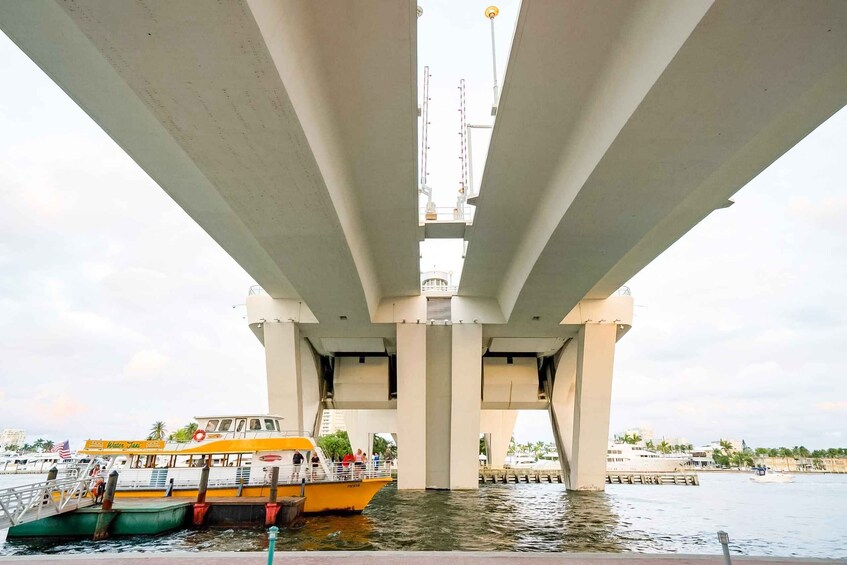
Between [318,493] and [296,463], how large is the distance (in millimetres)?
1413

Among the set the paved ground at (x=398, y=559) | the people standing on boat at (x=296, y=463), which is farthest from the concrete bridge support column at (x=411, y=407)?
the paved ground at (x=398, y=559)

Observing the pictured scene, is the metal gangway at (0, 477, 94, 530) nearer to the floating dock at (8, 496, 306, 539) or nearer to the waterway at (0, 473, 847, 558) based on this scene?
the floating dock at (8, 496, 306, 539)

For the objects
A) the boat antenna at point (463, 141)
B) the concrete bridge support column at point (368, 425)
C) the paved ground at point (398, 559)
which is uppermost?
the boat antenna at point (463, 141)

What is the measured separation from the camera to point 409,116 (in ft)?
40.0

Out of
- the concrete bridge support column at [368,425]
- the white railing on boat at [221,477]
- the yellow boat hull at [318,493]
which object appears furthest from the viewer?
the concrete bridge support column at [368,425]

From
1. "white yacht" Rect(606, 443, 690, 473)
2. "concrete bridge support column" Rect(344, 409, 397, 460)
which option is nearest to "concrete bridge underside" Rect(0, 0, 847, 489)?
"concrete bridge support column" Rect(344, 409, 397, 460)

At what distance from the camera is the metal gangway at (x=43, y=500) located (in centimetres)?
1097

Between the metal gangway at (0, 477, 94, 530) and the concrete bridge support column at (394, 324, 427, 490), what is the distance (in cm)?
1543

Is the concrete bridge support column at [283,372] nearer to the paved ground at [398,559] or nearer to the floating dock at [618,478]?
the paved ground at [398,559]

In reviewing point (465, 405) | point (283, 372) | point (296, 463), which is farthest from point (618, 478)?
point (296, 463)

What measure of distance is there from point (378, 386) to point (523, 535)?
82.1 ft

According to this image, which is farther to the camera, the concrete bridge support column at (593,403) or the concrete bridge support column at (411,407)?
the concrete bridge support column at (593,403)

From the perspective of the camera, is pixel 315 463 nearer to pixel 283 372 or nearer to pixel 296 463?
pixel 296 463

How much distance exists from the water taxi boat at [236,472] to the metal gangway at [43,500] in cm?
215
